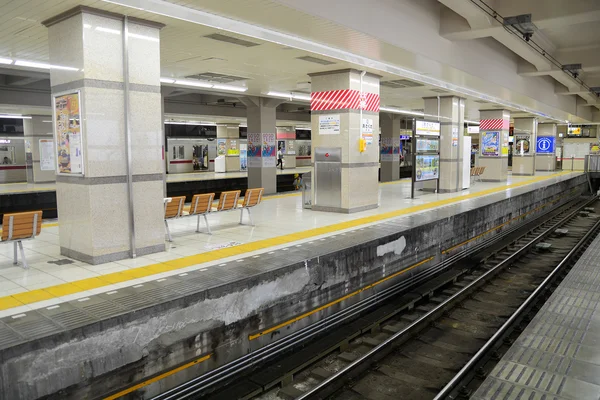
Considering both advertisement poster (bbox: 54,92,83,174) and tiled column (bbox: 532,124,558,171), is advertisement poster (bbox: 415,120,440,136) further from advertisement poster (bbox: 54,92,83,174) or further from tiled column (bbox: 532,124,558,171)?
tiled column (bbox: 532,124,558,171)

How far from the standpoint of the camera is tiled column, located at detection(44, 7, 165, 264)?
239 inches

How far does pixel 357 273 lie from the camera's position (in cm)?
759

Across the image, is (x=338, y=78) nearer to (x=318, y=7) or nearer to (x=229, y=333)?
(x=318, y=7)

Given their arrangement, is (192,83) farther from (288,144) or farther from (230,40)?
(288,144)

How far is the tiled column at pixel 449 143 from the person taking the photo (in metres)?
16.1

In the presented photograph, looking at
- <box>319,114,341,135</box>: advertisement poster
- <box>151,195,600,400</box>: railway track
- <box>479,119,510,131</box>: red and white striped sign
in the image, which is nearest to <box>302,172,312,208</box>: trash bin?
<box>319,114,341,135</box>: advertisement poster

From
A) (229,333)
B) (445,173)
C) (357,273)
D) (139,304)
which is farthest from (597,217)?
(139,304)

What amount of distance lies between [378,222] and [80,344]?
6.59 m

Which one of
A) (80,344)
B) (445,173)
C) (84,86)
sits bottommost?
(80,344)

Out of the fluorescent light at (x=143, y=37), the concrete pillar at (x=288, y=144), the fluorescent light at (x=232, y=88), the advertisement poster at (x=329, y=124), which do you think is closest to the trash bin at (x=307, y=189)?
the advertisement poster at (x=329, y=124)

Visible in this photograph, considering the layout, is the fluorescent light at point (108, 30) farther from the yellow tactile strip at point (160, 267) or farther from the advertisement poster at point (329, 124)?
the advertisement poster at point (329, 124)

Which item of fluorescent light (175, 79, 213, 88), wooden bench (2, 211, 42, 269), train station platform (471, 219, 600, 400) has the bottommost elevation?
train station platform (471, 219, 600, 400)

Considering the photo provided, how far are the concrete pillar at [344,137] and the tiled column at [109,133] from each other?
504cm

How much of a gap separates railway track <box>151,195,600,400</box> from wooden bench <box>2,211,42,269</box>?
310cm
